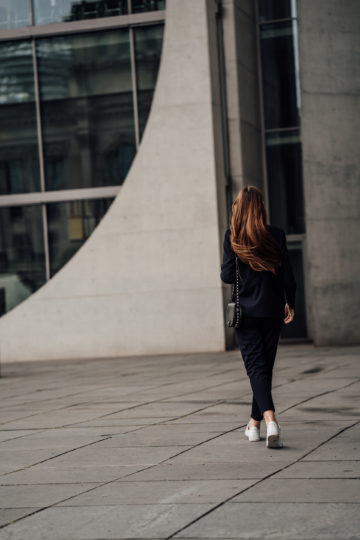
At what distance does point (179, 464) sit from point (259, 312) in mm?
1375

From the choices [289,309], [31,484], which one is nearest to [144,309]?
[289,309]

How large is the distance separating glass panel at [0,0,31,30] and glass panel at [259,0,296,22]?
17.0 feet

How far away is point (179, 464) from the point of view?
6086 mm

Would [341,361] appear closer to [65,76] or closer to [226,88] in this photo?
[226,88]

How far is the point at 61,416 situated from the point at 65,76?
12.2m

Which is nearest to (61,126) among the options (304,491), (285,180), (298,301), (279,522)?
(285,180)

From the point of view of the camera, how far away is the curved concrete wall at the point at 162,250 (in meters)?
18.7

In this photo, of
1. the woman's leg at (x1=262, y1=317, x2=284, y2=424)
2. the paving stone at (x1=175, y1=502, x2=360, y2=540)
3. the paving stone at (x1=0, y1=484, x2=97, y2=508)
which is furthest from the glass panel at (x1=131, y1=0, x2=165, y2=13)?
the paving stone at (x1=175, y1=502, x2=360, y2=540)

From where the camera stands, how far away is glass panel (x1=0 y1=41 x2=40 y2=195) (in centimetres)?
2006

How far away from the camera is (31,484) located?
570cm

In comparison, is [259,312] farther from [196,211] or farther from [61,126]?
[61,126]

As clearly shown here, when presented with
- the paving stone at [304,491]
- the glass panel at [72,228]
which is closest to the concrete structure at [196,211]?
the glass panel at [72,228]

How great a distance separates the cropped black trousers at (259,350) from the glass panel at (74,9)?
14.0 m

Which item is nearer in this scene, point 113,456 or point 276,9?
point 113,456
